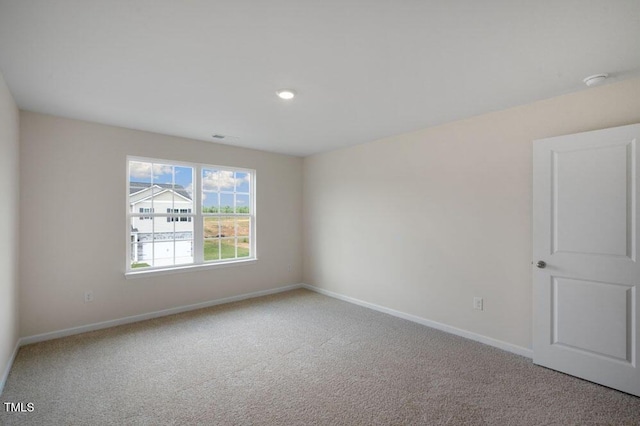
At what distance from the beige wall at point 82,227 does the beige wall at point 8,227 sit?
0.21 meters

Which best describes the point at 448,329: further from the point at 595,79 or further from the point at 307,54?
the point at 307,54

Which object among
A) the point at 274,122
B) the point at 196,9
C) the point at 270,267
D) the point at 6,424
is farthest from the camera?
the point at 270,267

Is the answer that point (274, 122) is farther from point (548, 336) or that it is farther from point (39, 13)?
point (548, 336)

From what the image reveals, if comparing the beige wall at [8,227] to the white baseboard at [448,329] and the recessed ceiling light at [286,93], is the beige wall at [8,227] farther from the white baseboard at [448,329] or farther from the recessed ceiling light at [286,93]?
the white baseboard at [448,329]

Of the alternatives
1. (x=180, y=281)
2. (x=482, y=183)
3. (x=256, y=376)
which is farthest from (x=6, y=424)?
(x=482, y=183)

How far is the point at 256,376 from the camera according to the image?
2564mm

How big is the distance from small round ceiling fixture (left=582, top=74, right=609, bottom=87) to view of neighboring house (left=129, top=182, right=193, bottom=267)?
4533mm

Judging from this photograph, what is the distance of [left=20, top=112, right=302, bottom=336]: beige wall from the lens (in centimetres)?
320

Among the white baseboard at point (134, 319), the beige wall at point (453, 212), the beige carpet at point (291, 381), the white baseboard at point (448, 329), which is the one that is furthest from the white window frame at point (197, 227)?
the white baseboard at point (448, 329)

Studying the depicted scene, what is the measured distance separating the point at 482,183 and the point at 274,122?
2.37m

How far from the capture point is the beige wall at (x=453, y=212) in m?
2.90

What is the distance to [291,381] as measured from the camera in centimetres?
249

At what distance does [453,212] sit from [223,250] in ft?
10.9

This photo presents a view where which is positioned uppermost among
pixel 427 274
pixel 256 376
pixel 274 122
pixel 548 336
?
pixel 274 122
